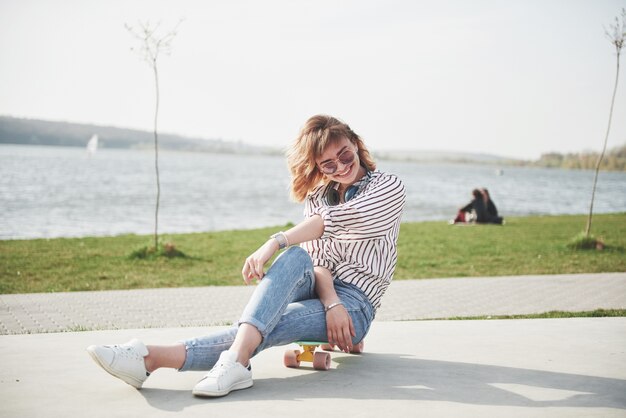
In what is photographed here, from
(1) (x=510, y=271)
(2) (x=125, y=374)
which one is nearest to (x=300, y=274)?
(2) (x=125, y=374)

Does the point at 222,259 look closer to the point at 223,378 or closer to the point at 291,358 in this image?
the point at 291,358

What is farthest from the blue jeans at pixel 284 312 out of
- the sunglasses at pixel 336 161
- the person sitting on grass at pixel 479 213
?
the person sitting on grass at pixel 479 213

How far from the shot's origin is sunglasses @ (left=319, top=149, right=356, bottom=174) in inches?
160

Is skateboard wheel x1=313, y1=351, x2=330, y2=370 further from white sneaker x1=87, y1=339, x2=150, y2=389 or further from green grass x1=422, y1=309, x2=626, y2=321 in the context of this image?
green grass x1=422, y1=309, x2=626, y2=321

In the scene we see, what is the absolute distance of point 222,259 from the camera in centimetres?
1229

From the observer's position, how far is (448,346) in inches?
187

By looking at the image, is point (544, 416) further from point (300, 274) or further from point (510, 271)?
point (510, 271)

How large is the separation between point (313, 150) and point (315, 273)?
733mm

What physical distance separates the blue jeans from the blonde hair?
1.94ft

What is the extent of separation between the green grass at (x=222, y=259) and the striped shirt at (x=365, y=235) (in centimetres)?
580

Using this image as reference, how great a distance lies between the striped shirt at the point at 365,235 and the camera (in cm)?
391

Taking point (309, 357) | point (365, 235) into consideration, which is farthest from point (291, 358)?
point (365, 235)

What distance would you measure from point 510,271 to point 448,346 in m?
6.36

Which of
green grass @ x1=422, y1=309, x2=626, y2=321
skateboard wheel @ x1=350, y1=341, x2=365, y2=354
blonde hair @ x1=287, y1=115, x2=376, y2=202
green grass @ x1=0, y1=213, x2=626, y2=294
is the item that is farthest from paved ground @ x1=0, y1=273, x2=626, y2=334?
blonde hair @ x1=287, y1=115, x2=376, y2=202
